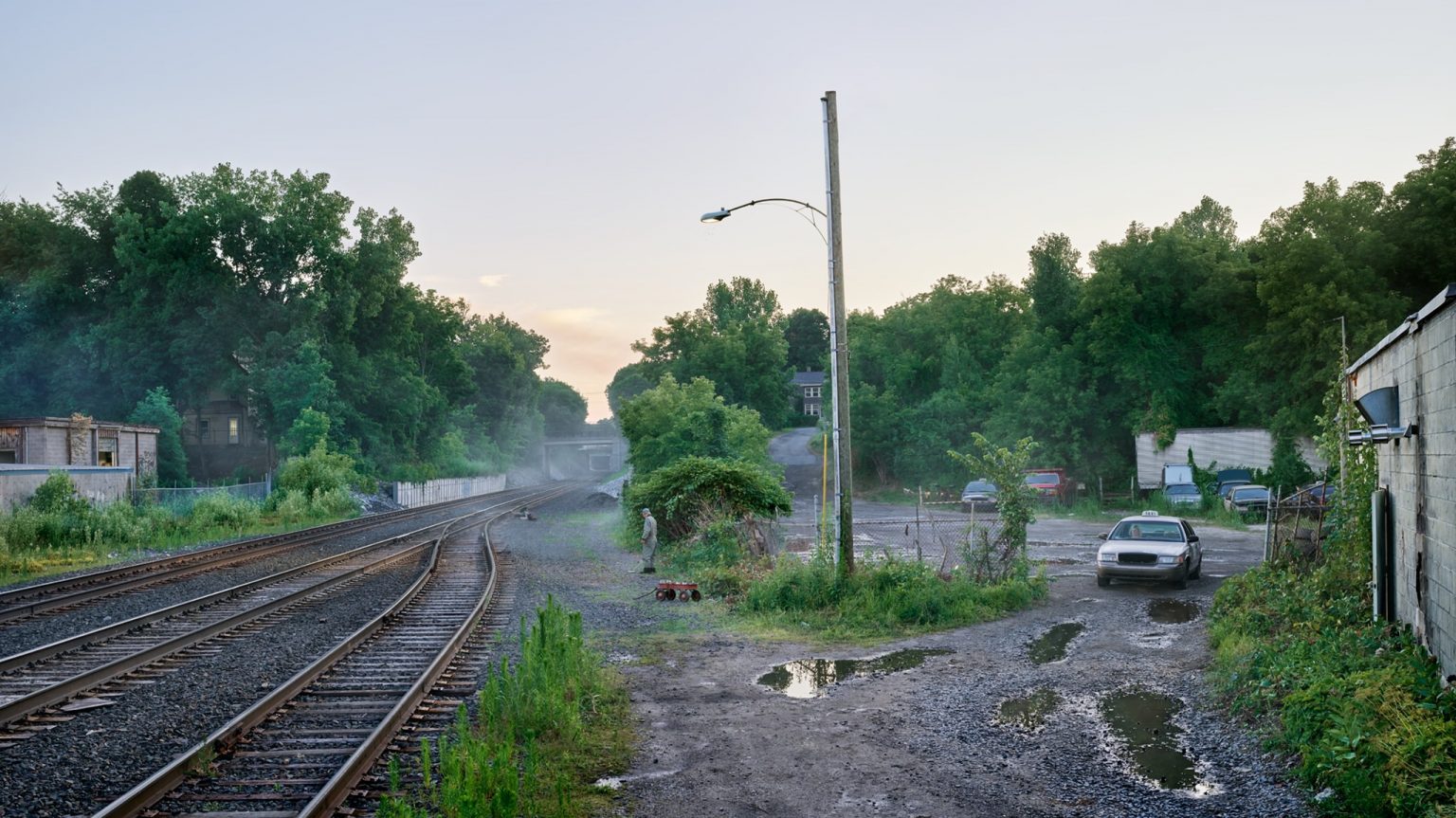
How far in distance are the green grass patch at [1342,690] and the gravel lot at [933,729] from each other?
348 mm

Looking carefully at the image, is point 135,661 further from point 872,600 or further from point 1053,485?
point 1053,485

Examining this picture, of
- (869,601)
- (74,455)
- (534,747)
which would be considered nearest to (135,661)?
(534,747)

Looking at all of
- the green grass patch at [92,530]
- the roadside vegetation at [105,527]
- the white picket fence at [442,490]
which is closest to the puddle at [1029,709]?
the roadside vegetation at [105,527]

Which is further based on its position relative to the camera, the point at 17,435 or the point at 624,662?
the point at 17,435

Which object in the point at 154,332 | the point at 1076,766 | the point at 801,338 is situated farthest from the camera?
the point at 801,338

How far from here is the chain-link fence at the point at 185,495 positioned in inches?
1414

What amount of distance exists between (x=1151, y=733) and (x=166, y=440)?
56961mm

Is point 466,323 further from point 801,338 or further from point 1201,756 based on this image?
point 1201,756

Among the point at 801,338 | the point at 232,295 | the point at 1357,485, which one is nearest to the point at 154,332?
the point at 232,295

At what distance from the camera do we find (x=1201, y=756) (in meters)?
8.74

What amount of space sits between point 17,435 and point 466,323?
357 ft

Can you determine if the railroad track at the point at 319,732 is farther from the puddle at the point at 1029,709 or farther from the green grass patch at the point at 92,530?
the green grass patch at the point at 92,530

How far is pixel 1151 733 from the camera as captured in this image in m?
9.55

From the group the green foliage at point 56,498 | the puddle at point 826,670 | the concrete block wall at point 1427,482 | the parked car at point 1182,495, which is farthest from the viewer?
the parked car at point 1182,495
